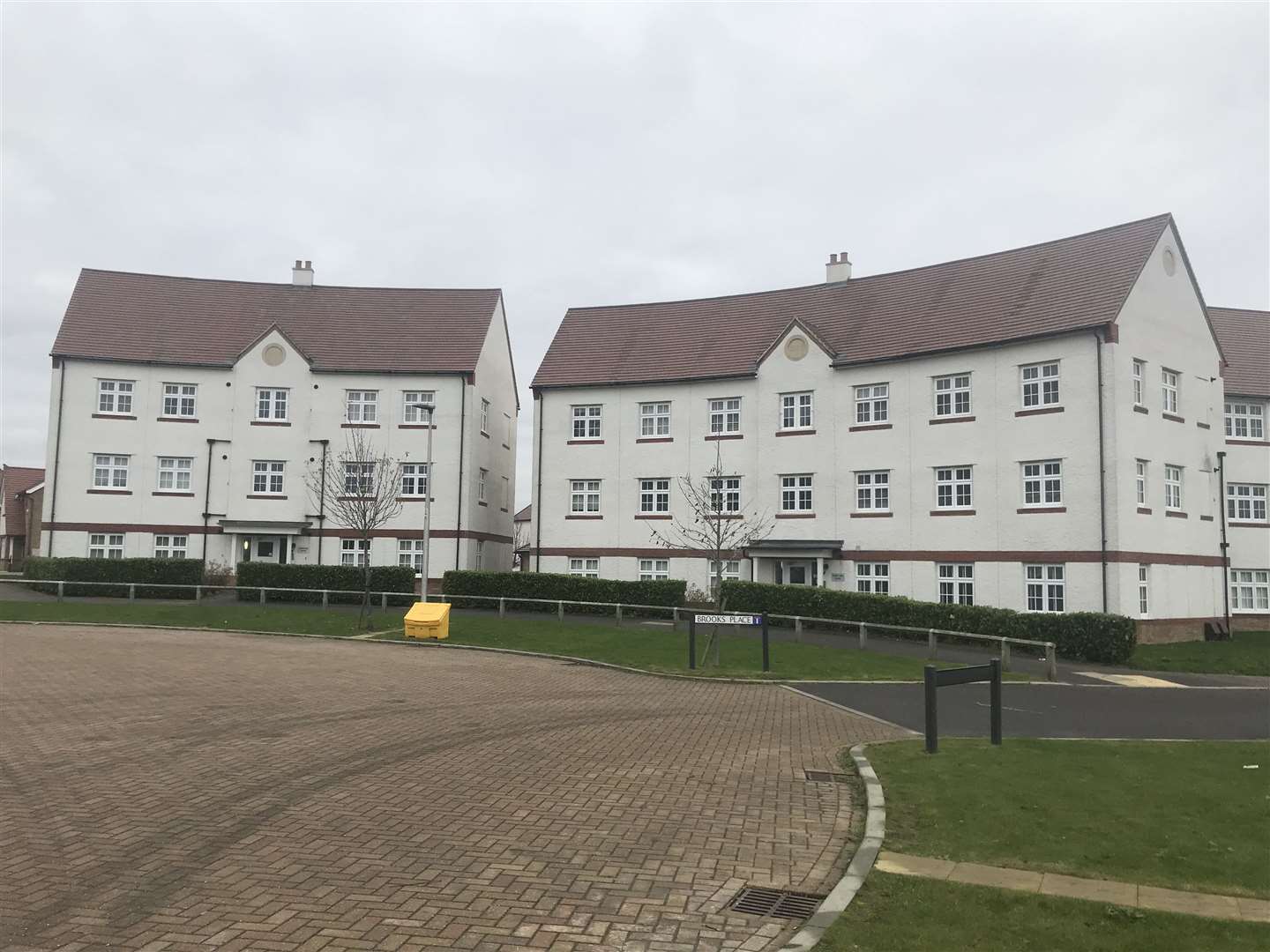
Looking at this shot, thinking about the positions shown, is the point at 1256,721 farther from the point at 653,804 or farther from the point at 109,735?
the point at 109,735

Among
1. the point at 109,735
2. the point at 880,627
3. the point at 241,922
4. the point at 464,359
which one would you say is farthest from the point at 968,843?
the point at 464,359

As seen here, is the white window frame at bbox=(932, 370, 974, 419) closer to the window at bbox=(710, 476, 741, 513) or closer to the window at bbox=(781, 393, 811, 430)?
the window at bbox=(781, 393, 811, 430)

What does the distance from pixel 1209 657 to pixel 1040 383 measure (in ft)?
31.5

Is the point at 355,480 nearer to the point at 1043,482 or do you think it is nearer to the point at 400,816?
the point at 1043,482

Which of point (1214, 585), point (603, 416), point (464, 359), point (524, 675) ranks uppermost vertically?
point (464, 359)

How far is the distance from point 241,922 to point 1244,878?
21.2 feet

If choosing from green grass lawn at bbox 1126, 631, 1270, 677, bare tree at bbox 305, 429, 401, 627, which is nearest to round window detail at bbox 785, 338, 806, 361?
green grass lawn at bbox 1126, 631, 1270, 677

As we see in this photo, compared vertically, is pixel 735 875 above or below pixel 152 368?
below

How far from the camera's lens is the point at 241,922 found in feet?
18.7

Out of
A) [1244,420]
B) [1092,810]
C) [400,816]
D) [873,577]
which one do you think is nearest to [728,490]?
[873,577]

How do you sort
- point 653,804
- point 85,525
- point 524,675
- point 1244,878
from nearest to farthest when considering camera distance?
point 1244,878
point 653,804
point 524,675
point 85,525

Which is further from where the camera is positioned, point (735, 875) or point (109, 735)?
point (109, 735)

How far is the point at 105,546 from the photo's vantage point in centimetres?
4019

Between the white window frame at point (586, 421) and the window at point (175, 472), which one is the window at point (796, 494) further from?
the window at point (175, 472)
